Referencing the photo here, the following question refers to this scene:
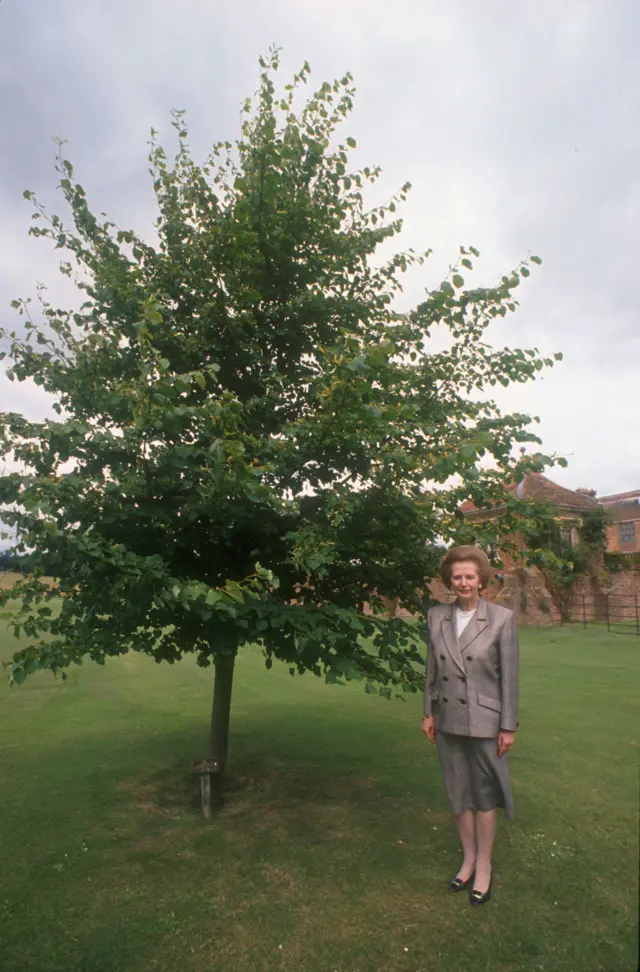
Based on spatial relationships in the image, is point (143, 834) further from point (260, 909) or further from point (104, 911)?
point (260, 909)

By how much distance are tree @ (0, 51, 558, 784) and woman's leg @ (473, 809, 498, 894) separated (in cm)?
122

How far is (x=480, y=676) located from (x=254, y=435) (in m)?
2.91

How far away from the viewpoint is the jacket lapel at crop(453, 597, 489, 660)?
420 cm

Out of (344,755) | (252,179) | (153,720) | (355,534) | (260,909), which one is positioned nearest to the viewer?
(260,909)

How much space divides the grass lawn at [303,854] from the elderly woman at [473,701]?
0.57 metres

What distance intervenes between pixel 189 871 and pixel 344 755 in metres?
3.73

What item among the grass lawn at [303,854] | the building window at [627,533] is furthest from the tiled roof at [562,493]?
the grass lawn at [303,854]

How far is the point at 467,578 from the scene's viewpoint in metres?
4.26

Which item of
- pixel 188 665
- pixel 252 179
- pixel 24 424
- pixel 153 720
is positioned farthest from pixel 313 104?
pixel 188 665

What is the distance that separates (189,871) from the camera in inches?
194

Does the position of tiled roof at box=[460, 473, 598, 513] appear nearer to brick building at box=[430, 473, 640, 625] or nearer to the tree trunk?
brick building at box=[430, 473, 640, 625]

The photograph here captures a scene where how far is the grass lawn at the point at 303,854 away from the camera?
384cm

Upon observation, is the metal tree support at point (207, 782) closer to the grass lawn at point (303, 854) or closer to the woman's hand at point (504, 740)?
the grass lawn at point (303, 854)

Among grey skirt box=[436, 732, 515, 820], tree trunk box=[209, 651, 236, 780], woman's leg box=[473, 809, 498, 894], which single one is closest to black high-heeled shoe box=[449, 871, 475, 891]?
woman's leg box=[473, 809, 498, 894]
